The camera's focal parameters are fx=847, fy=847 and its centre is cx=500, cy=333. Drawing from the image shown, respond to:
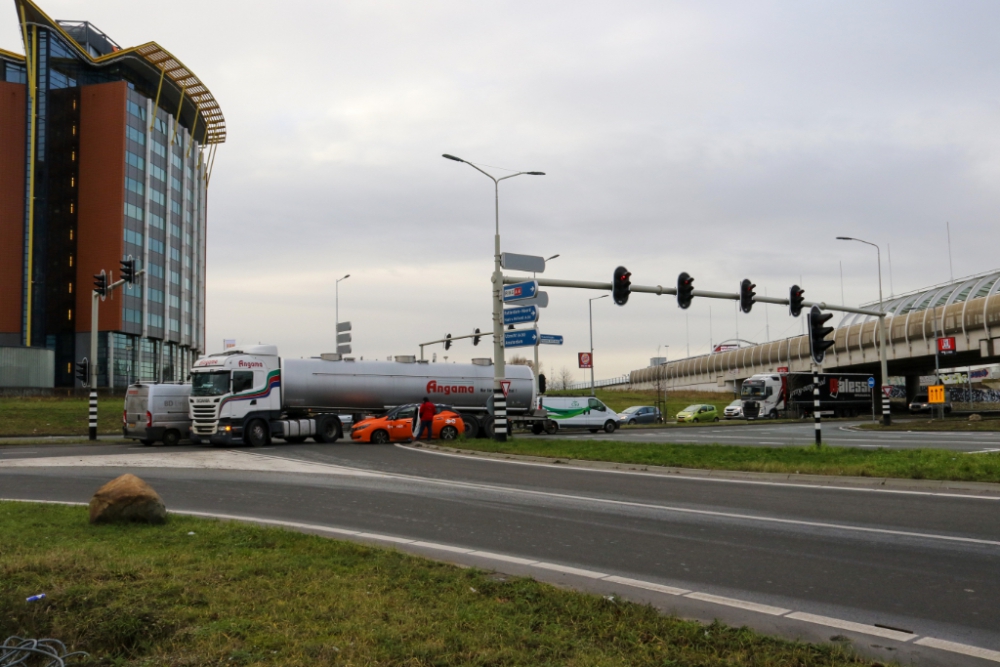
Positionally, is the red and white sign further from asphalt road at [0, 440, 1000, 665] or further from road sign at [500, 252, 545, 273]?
asphalt road at [0, 440, 1000, 665]

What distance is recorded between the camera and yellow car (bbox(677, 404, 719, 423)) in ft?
192

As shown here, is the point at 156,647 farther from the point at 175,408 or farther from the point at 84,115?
the point at 84,115

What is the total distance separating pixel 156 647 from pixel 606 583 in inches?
140

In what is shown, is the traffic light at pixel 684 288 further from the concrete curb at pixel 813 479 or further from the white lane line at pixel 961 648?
the white lane line at pixel 961 648

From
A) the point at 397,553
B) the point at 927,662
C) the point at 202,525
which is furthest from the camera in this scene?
the point at 202,525

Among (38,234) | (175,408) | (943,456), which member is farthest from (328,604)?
(38,234)

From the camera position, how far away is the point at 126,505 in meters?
9.36

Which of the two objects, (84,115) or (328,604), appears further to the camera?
(84,115)

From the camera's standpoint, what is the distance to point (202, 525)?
9414mm

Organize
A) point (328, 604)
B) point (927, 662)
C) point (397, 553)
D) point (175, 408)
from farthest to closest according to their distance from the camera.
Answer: point (175, 408) < point (397, 553) < point (328, 604) < point (927, 662)

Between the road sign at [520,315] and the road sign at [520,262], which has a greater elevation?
the road sign at [520,262]

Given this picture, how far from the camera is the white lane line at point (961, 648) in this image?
5.05 m

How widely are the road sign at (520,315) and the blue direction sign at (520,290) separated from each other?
42 cm

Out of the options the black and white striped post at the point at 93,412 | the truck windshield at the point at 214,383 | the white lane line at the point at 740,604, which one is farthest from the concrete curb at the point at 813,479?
the black and white striped post at the point at 93,412
